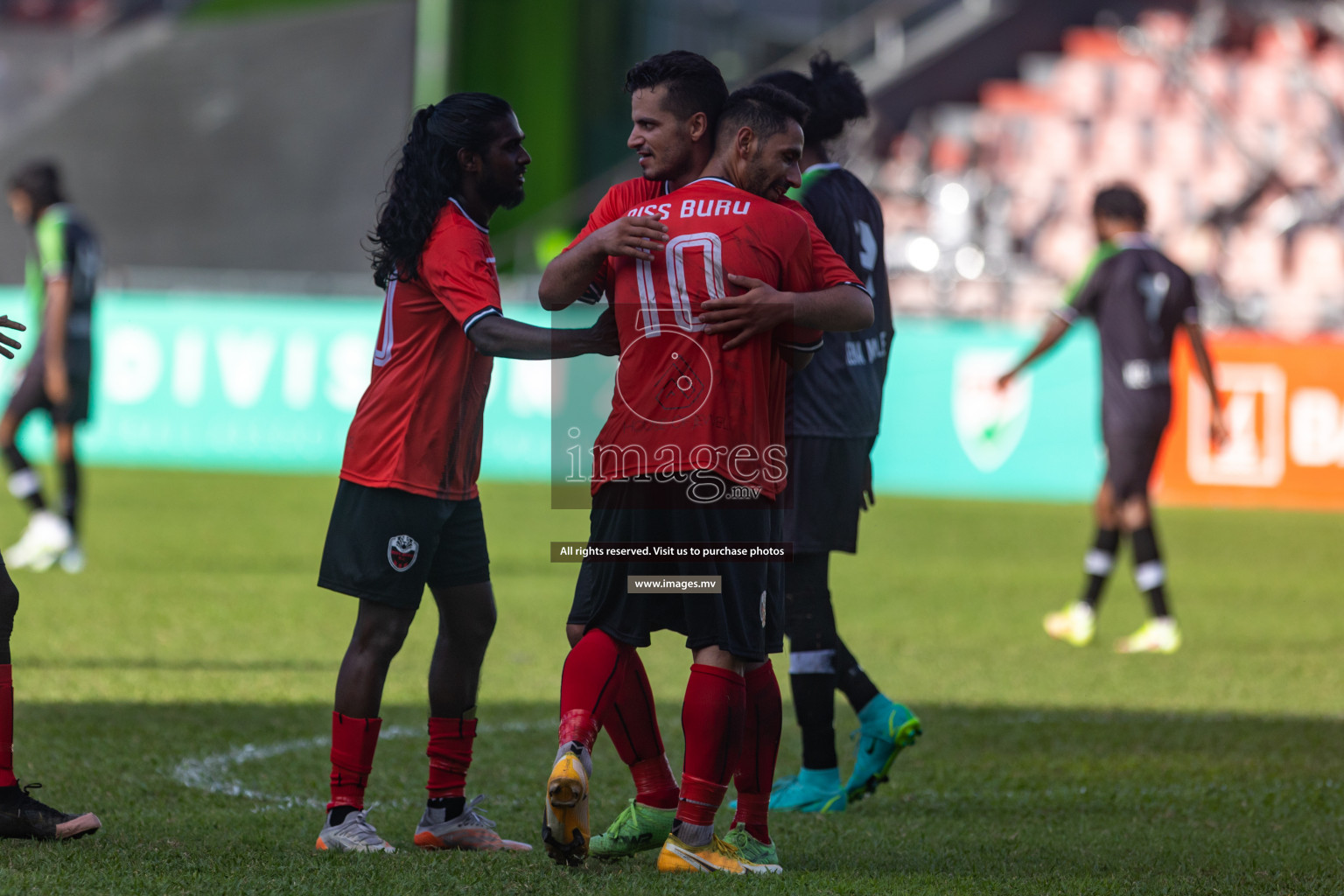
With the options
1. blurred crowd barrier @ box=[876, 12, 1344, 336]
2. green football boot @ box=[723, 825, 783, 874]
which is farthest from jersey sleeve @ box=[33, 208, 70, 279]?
blurred crowd barrier @ box=[876, 12, 1344, 336]

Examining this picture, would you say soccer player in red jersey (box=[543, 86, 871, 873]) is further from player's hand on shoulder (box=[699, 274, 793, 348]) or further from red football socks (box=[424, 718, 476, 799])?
red football socks (box=[424, 718, 476, 799])

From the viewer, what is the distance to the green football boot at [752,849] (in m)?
3.60

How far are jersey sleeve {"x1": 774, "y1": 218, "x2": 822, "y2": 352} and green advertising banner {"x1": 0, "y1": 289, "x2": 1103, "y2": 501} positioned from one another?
1154 cm

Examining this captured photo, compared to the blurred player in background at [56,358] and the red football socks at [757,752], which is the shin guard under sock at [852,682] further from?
the blurred player in background at [56,358]

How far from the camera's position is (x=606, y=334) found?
3.55 meters

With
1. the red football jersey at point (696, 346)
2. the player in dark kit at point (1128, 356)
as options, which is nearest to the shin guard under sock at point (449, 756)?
the red football jersey at point (696, 346)

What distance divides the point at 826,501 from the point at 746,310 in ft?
4.35

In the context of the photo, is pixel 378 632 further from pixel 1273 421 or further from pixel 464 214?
pixel 1273 421

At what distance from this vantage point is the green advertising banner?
1531 cm

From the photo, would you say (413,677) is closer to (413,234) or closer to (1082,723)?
(1082,723)

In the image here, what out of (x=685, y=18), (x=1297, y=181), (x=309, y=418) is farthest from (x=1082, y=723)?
(x=685, y=18)

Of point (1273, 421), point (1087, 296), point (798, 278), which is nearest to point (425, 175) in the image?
point (798, 278)

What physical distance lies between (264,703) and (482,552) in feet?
7.29

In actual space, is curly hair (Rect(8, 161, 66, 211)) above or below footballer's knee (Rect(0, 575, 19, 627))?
above
